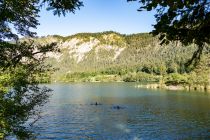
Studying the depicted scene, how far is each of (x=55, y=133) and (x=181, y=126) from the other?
2857 cm

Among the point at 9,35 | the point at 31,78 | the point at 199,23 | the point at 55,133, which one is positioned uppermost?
the point at 9,35

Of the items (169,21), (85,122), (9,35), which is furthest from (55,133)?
(169,21)

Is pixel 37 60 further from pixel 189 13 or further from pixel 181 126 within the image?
pixel 181 126

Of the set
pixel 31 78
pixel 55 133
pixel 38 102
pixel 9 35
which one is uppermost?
pixel 9 35

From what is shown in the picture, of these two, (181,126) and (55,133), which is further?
(181,126)

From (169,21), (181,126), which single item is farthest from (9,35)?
(181,126)

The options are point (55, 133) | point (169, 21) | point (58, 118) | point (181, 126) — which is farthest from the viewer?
point (58, 118)

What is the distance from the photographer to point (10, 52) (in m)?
24.7

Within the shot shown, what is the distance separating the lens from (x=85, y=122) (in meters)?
84.3

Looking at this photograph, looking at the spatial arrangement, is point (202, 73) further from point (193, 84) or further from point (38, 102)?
point (38, 102)

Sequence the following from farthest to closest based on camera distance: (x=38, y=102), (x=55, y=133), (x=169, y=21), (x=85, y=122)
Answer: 1. (x=85, y=122)
2. (x=55, y=133)
3. (x=38, y=102)
4. (x=169, y=21)

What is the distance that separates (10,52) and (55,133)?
47372 millimetres

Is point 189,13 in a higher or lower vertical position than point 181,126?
higher

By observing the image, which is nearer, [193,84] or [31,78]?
[31,78]
